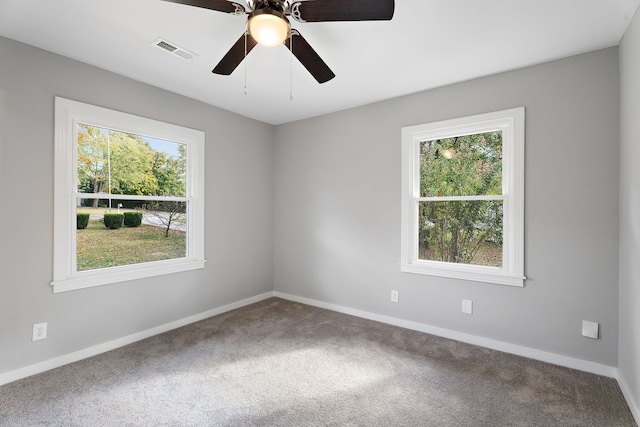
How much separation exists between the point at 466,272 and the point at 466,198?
2.35ft

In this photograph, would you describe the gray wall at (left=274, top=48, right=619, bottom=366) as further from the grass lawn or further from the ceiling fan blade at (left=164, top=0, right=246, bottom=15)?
the ceiling fan blade at (left=164, top=0, right=246, bottom=15)

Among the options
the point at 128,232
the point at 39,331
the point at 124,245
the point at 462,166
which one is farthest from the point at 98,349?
the point at 462,166

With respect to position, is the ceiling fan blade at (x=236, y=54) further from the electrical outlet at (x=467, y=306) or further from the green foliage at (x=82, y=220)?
the electrical outlet at (x=467, y=306)

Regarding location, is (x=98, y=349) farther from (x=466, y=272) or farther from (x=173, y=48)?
(x=466, y=272)

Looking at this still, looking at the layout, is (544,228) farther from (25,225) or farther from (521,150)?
(25,225)

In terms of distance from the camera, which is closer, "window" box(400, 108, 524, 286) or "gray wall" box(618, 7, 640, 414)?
"gray wall" box(618, 7, 640, 414)

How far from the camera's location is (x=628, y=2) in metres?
1.87

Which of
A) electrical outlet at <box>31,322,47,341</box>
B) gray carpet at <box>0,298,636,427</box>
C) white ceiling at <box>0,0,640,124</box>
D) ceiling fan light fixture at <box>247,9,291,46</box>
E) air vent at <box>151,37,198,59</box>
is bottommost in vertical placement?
gray carpet at <box>0,298,636,427</box>

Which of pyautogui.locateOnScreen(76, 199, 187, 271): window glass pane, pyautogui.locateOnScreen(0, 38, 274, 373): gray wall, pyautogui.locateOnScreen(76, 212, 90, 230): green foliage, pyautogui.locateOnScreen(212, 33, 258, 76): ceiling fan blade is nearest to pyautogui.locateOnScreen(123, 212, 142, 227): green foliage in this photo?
pyautogui.locateOnScreen(76, 199, 187, 271): window glass pane

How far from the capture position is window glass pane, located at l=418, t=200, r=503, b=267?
294 cm

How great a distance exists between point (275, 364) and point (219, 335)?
2.75 ft

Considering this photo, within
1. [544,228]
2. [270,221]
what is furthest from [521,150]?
[270,221]

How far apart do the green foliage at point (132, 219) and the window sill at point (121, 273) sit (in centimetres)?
40

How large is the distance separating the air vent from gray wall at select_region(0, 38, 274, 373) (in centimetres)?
78
